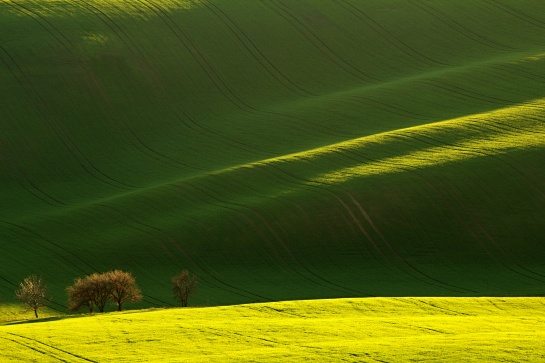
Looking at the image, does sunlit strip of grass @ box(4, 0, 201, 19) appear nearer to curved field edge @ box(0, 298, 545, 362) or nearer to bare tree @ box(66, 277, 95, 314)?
bare tree @ box(66, 277, 95, 314)

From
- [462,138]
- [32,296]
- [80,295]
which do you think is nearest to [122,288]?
[80,295]

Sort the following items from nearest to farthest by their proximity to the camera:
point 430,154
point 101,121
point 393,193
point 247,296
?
point 247,296 < point 393,193 < point 430,154 < point 101,121

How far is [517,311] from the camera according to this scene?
1350 inches

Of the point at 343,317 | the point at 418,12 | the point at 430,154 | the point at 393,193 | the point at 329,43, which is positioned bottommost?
the point at 343,317

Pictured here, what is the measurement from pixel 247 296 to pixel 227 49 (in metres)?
35.5

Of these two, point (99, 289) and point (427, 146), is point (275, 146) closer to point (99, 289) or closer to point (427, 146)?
point (427, 146)

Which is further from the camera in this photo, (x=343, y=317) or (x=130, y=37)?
(x=130, y=37)

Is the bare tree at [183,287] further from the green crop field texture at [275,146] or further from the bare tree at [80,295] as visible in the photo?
the bare tree at [80,295]

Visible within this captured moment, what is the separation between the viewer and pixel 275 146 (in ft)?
206

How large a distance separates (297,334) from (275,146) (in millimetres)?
35116

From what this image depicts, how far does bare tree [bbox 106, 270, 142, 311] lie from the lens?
40500 mm

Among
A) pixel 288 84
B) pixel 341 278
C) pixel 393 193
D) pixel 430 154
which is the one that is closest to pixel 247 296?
pixel 341 278

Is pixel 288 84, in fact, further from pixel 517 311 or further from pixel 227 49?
pixel 517 311

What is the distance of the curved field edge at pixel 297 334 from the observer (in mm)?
25594
